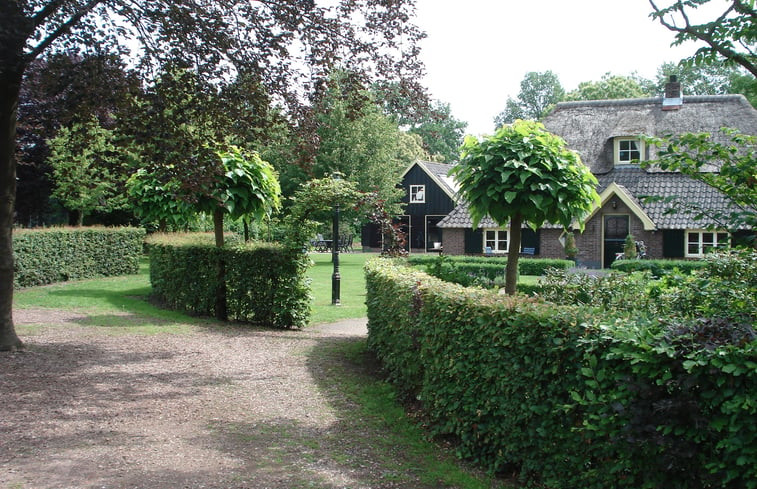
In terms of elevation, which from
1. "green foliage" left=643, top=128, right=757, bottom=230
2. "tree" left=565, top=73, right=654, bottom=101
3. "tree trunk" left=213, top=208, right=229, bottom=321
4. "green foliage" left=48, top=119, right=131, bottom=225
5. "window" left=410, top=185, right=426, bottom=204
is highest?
"tree" left=565, top=73, right=654, bottom=101

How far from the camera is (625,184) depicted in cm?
3161

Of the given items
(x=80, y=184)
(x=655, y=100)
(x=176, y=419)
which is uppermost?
(x=655, y=100)

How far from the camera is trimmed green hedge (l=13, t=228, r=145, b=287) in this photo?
18.2 metres

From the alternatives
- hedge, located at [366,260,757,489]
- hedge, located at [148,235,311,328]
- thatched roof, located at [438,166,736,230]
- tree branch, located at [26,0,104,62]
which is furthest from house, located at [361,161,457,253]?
hedge, located at [366,260,757,489]

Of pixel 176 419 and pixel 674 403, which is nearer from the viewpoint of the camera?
pixel 674 403

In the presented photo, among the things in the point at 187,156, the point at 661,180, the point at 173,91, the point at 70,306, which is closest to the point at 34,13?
the point at 173,91

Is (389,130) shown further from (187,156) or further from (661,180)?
(187,156)

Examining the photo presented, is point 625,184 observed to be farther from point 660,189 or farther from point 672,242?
point 672,242

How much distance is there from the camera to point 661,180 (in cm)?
3059

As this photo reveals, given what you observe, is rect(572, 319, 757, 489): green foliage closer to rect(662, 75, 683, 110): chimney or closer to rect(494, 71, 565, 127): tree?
rect(662, 75, 683, 110): chimney

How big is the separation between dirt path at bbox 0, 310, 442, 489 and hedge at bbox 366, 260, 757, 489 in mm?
890

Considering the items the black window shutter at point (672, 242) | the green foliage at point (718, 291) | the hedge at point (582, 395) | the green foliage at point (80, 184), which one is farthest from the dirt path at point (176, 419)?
the black window shutter at point (672, 242)

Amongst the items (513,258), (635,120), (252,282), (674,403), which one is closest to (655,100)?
(635,120)

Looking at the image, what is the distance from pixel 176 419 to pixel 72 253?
15979mm
